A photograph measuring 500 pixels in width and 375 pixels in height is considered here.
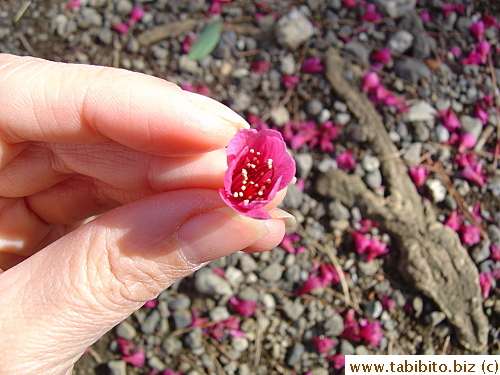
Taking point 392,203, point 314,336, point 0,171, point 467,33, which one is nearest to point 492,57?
point 467,33

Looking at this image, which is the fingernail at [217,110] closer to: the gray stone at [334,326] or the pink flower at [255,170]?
the pink flower at [255,170]

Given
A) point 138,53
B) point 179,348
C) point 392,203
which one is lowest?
point 179,348

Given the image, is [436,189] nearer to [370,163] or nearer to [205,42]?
[370,163]

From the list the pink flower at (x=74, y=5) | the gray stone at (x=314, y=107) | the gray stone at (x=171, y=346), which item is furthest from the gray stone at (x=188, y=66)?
the gray stone at (x=171, y=346)

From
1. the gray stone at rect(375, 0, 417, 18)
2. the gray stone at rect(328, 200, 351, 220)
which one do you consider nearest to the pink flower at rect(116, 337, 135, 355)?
the gray stone at rect(328, 200, 351, 220)

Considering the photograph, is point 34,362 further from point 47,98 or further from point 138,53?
point 138,53

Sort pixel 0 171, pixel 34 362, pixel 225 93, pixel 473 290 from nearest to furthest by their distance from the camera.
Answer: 1. pixel 34 362
2. pixel 0 171
3. pixel 473 290
4. pixel 225 93

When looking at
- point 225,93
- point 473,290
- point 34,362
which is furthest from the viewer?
point 225,93
